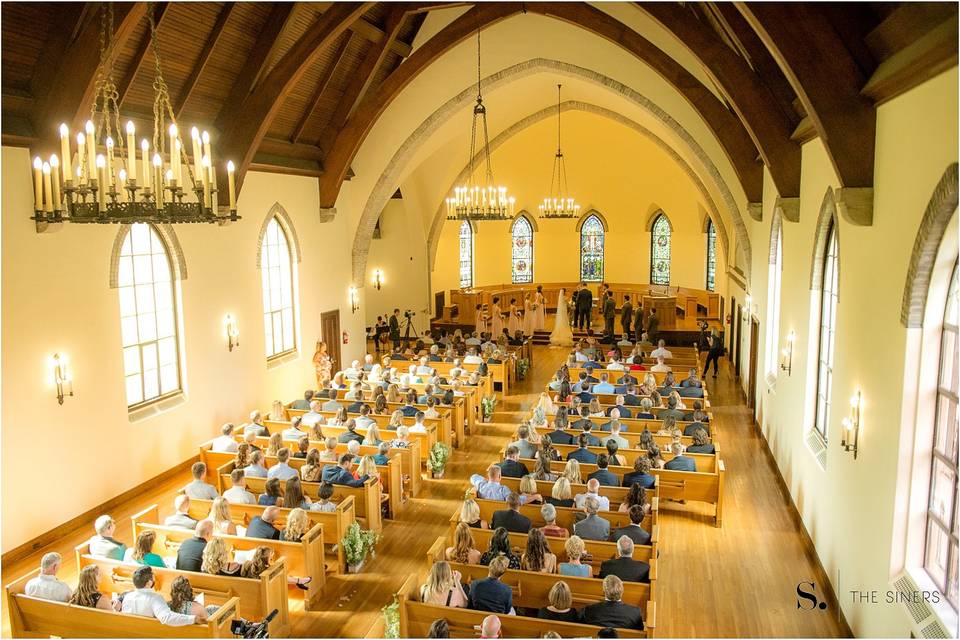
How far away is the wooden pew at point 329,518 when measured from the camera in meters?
8.62

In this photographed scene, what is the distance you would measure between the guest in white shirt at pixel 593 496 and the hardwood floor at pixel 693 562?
3.67 feet

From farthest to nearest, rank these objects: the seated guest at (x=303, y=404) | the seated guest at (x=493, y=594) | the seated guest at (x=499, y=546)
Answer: the seated guest at (x=303, y=404) → the seated guest at (x=499, y=546) → the seated guest at (x=493, y=594)

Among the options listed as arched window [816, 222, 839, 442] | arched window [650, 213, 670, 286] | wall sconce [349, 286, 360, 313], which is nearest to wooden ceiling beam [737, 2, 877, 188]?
arched window [816, 222, 839, 442]

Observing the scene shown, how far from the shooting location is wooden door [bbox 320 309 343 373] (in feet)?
56.9

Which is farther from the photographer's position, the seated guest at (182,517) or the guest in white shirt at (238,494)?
the guest in white shirt at (238,494)

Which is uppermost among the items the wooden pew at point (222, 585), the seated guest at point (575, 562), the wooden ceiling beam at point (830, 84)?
the wooden ceiling beam at point (830, 84)

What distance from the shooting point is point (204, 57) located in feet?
37.2

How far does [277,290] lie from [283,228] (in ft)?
4.52

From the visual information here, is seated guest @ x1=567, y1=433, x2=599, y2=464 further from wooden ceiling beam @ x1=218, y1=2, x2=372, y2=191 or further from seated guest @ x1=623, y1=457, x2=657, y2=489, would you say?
wooden ceiling beam @ x1=218, y1=2, x2=372, y2=191

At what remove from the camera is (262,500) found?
28.8 ft

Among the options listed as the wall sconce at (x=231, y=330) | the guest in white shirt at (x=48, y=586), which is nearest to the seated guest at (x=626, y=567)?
the guest in white shirt at (x=48, y=586)

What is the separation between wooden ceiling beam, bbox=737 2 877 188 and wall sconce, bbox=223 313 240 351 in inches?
411

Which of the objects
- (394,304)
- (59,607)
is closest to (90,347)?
(59,607)

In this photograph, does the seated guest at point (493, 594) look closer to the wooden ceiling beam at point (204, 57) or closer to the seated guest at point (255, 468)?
the seated guest at point (255, 468)
